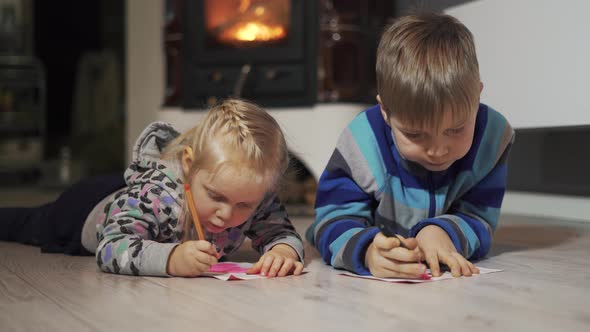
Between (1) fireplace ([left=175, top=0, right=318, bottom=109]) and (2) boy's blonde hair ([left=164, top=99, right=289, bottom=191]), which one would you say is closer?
(2) boy's blonde hair ([left=164, top=99, right=289, bottom=191])

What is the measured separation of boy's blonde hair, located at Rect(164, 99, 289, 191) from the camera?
3.32ft

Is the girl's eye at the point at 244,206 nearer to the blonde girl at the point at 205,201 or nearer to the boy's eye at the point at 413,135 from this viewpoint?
the blonde girl at the point at 205,201

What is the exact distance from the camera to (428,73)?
3.22 ft

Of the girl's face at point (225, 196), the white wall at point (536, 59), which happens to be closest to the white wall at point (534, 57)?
the white wall at point (536, 59)

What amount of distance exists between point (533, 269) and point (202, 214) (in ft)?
1.72

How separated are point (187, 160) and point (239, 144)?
0.11 metres

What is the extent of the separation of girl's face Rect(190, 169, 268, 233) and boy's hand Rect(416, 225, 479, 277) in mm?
257

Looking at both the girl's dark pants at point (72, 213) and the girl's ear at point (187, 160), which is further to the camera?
the girl's dark pants at point (72, 213)

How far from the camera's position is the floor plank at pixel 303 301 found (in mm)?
758

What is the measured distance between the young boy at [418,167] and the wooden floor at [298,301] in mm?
51

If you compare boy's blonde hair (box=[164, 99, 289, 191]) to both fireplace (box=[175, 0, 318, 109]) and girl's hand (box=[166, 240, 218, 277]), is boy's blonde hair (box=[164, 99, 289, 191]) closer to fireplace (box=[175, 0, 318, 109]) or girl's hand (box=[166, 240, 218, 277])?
girl's hand (box=[166, 240, 218, 277])

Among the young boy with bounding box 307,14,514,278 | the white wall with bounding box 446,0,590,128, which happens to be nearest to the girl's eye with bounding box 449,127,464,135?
the young boy with bounding box 307,14,514,278

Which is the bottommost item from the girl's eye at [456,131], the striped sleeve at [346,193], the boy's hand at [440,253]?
the boy's hand at [440,253]

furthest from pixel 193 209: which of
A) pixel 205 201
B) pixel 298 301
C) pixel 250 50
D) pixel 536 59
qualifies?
pixel 250 50
